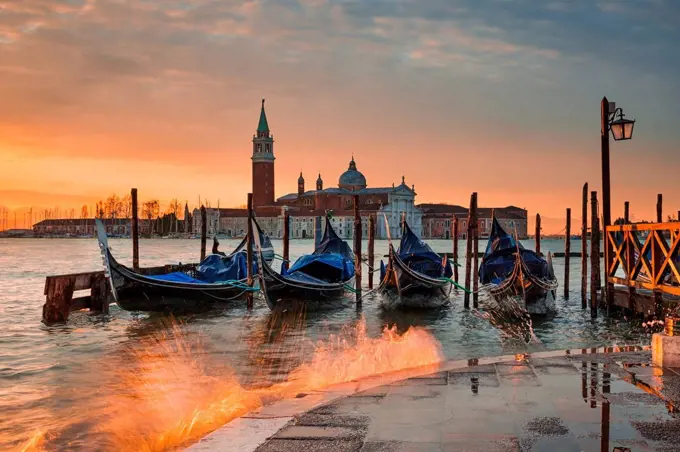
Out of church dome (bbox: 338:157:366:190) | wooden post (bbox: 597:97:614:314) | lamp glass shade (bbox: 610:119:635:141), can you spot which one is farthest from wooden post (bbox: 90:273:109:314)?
church dome (bbox: 338:157:366:190)

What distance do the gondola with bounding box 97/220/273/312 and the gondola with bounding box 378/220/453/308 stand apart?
2.94 meters

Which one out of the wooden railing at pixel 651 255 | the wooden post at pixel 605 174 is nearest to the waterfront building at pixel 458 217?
the wooden post at pixel 605 174

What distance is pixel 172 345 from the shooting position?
1088 centimetres

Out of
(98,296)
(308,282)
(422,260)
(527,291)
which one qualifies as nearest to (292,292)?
(308,282)

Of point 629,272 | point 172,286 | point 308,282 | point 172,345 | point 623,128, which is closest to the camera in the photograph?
point 623,128

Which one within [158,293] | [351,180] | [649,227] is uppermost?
[351,180]

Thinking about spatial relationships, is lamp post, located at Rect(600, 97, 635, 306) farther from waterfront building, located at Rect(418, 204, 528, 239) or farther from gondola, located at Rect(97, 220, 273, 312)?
waterfront building, located at Rect(418, 204, 528, 239)

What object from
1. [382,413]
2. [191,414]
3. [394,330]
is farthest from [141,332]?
[382,413]

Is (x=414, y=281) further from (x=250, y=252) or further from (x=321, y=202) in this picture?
(x=321, y=202)

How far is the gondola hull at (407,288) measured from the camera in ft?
49.2

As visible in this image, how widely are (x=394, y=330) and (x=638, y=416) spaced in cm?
907

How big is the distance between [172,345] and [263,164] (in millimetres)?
92702

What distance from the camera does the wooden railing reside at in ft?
27.5

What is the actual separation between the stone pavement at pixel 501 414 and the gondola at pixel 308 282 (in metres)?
8.91
